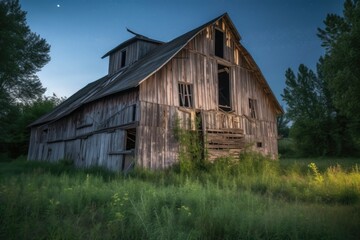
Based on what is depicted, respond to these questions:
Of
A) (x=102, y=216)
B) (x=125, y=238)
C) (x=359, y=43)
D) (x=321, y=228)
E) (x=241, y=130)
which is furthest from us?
(x=359, y=43)

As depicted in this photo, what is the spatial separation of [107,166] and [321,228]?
36.9 ft

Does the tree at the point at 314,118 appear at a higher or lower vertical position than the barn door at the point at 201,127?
higher

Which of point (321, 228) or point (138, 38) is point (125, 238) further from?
point (138, 38)

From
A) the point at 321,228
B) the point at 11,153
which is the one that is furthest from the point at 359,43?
the point at 11,153

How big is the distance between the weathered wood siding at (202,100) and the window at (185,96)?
242 mm

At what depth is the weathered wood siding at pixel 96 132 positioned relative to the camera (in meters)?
13.0

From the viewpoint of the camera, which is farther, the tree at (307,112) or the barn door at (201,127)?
the tree at (307,112)

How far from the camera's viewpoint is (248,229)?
3.91 metres

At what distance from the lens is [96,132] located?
48.6ft

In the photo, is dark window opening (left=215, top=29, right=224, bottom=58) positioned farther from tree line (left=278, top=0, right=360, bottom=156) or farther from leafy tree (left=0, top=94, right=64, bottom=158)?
leafy tree (left=0, top=94, right=64, bottom=158)

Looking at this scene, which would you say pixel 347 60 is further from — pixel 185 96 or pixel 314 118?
pixel 314 118

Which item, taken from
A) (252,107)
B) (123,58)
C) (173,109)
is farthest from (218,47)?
(123,58)

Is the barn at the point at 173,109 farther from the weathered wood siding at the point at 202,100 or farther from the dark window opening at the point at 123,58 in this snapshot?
the dark window opening at the point at 123,58

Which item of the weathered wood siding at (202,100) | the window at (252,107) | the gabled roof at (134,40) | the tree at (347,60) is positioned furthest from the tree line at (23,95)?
the tree at (347,60)
